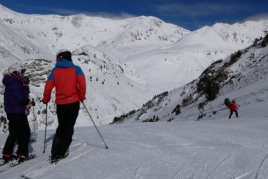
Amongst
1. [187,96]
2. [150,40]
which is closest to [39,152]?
[187,96]

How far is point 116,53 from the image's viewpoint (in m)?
74.6

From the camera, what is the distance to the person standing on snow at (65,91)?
5289 mm

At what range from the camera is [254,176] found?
3.85m

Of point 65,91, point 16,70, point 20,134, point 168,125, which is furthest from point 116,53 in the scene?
point 65,91

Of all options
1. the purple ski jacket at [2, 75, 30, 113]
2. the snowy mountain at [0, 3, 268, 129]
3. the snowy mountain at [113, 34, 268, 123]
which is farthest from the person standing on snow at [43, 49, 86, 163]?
the snowy mountain at [0, 3, 268, 129]

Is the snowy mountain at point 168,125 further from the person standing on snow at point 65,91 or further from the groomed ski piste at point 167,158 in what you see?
the person standing on snow at point 65,91

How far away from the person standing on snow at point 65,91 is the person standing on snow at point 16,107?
26.2 inches

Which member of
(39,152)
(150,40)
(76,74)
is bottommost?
(39,152)

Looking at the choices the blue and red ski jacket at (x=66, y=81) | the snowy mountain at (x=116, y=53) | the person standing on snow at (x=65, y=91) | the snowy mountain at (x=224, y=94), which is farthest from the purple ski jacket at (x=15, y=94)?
the snowy mountain at (x=116, y=53)

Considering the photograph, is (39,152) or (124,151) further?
(39,152)

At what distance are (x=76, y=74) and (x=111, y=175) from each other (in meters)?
1.94

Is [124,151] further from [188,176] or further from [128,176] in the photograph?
[188,176]

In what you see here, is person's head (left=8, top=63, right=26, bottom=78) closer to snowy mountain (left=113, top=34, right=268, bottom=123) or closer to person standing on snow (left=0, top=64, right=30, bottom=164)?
person standing on snow (left=0, top=64, right=30, bottom=164)

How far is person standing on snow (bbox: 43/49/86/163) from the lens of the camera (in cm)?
529
